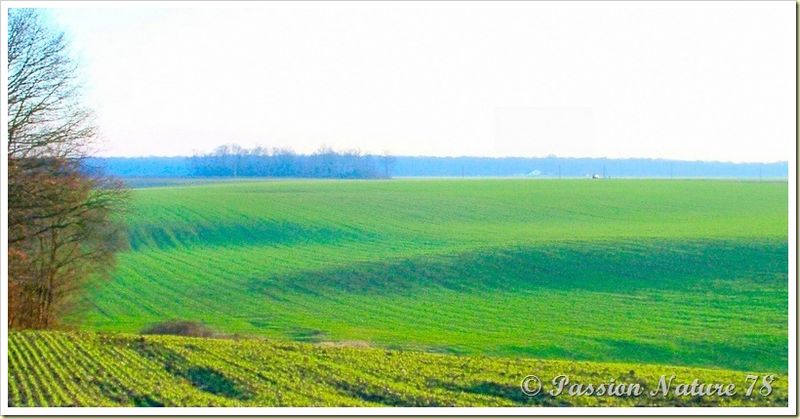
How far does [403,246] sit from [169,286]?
997cm

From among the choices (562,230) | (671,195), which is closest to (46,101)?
(562,230)

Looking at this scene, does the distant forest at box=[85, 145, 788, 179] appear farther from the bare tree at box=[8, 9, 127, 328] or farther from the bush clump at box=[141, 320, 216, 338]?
the bush clump at box=[141, 320, 216, 338]

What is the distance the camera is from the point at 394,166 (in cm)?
3316

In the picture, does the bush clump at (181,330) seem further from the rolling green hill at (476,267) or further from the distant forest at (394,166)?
the distant forest at (394,166)

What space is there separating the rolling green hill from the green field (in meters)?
0.10

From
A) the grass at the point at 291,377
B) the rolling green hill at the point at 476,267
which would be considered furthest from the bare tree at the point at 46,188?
the grass at the point at 291,377

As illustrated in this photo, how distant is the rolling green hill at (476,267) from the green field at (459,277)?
4.0 inches

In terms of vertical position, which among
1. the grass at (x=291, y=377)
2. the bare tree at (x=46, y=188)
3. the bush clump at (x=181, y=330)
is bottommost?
the bush clump at (x=181, y=330)

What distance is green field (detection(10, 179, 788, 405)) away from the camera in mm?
18766

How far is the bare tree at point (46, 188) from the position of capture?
1825cm

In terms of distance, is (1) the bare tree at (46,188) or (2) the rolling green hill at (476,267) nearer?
(1) the bare tree at (46,188)

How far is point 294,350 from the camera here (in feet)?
48.7

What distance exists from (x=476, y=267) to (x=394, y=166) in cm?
539

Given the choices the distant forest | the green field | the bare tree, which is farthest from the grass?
the distant forest
